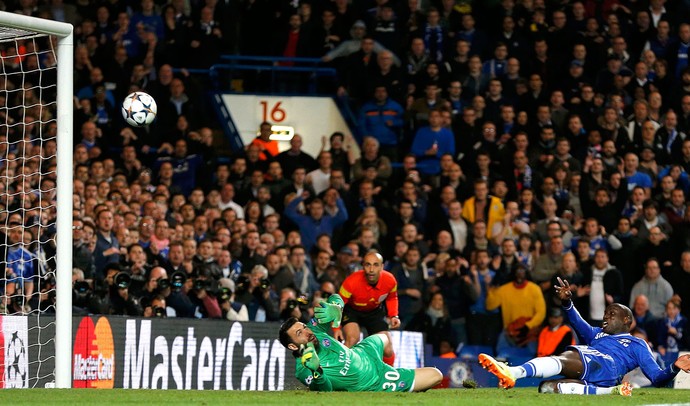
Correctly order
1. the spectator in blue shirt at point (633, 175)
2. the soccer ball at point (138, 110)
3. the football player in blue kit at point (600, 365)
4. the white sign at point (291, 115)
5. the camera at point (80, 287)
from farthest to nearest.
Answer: the white sign at point (291, 115) → the spectator in blue shirt at point (633, 175) → the soccer ball at point (138, 110) → the camera at point (80, 287) → the football player in blue kit at point (600, 365)

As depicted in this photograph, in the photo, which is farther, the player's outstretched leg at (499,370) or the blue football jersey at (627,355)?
the blue football jersey at (627,355)

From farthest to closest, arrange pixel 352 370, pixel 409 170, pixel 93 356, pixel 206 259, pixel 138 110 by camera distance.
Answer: pixel 409 170 < pixel 206 259 < pixel 138 110 < pixel 93 356 < pixel 352 370

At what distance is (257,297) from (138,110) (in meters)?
2.77

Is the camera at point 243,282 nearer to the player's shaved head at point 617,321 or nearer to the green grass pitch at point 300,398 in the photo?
the green grass pitch at point 300,398

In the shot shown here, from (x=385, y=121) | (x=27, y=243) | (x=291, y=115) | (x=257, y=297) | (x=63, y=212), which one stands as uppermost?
(x=291, y=115)

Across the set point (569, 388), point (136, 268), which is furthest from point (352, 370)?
point (136, 268)

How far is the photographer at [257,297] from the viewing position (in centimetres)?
1606

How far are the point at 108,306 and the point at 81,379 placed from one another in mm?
1226

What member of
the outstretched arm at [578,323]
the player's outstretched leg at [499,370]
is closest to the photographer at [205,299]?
the outstretched arm at [578,323]

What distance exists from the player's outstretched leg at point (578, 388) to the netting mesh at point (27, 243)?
457 centimetres

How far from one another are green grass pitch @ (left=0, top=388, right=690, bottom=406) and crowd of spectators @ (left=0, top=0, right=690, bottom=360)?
9.76ft

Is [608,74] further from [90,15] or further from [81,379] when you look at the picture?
[81,379]

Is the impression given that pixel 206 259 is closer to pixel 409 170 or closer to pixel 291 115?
pixel 409 170

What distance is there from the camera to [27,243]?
14.7 metres
